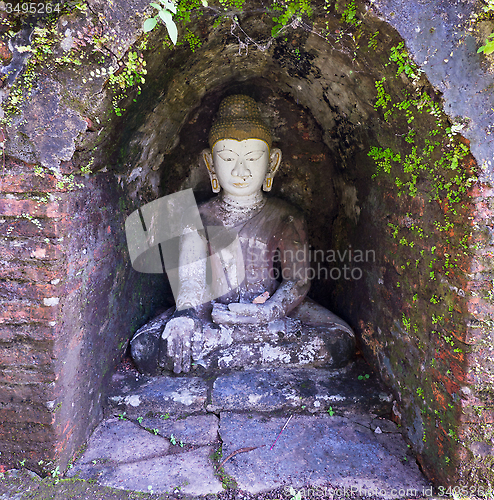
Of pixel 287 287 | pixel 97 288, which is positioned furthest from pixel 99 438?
pixel 287 287

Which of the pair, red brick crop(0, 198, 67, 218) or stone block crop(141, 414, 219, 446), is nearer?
red brick crop(0, 198, 67, 218)

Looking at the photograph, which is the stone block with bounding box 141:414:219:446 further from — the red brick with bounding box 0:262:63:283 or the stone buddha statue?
the red brick with bounding box 0:262:63:283

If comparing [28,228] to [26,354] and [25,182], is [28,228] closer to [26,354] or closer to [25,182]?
[25,182]

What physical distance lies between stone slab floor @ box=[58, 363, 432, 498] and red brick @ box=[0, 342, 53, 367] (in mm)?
586

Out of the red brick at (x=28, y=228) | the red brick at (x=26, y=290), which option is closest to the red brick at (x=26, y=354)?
the red brick at (x=26, y=290)

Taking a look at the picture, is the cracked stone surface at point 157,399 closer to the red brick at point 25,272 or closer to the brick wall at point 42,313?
the brick wall at point 42,313

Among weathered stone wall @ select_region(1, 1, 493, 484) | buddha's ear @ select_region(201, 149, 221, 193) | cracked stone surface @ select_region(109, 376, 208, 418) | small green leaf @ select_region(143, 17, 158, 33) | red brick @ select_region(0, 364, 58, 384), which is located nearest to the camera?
small green leaf @ select_region(143, 17, 158, 33)

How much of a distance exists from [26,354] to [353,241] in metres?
2.25

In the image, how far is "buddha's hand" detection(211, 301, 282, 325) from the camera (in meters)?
2.60

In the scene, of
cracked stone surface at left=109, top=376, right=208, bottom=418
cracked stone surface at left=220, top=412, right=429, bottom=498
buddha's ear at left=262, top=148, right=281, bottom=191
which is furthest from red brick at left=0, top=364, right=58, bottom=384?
buddha's ear at left=262, top=148, right=281, bottom=191

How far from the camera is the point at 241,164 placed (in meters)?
2.80

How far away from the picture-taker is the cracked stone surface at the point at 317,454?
1727 millimetres

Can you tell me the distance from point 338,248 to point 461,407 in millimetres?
1771

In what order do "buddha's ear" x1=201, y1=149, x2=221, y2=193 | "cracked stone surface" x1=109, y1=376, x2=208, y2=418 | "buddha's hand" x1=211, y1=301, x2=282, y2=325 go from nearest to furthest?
"cracked stone surface" x1=109, y1=376, x2=208, y2=418 → "buddha's hand" x1=211, y1=301, x2=282, y2=325 → "buddha's ear" x1=201, y1=149, x2=221, y2=193
